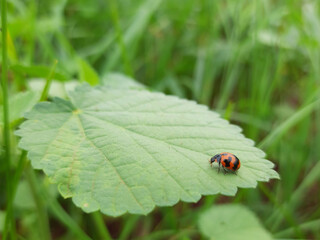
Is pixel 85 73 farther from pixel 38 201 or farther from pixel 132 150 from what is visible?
pixel 132 150

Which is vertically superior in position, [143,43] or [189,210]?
[143,43]

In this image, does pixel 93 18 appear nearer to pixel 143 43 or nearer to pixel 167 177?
pixel 143 43

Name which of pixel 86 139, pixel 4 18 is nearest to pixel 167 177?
pixel 86 139

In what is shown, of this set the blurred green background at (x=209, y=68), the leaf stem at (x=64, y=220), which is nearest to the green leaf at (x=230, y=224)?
the blurred green background at (x=209, y=68)

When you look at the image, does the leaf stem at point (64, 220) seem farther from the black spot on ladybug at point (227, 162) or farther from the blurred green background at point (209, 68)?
the black spot on ladybug at point (227, 162)

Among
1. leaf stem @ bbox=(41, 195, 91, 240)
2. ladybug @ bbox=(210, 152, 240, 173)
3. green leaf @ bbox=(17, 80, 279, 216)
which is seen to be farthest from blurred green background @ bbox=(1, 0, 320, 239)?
ladybug @ bbox=(210, 152, 240, 173)

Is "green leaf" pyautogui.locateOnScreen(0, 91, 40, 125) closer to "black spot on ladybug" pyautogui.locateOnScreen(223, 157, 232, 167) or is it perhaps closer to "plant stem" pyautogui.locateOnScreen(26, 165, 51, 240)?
"plant stem" pyautogui.locateOnScreen(26, 165, 51, 240)

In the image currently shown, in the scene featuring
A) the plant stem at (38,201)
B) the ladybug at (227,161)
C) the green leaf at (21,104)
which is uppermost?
the ladybug at (227,161)
